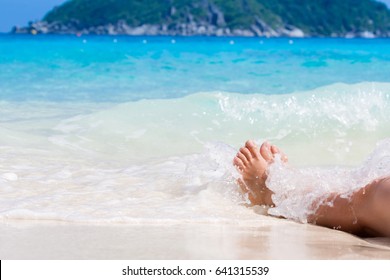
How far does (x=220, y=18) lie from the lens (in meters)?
132

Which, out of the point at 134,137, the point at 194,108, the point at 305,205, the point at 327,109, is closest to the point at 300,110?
the point at 327,109

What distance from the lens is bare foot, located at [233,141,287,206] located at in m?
4.09

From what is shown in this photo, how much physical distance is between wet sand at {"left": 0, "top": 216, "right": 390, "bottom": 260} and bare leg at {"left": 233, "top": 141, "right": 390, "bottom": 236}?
2.7 inches

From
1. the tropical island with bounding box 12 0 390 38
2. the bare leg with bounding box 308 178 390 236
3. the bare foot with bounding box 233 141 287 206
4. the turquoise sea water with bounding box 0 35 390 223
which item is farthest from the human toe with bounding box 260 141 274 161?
the tropical island with bounding box 12 0 390 38

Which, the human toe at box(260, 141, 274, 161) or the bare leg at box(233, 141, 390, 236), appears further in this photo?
the human toe at box(260, 141, 274, 161)

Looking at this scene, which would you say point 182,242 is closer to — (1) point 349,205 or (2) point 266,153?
(1) point 349,205

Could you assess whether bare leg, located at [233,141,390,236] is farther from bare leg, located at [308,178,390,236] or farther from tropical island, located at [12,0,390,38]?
tropical island, located at [12,0,390,38]

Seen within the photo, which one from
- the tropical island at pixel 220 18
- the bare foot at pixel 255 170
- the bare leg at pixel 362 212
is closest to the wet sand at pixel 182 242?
the bare leg at pixel 362 212

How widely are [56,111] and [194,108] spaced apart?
210cm

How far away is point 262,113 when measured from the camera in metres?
8.28

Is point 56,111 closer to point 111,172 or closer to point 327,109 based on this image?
point 327,109

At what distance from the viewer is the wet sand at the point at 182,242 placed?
Answer: 9.93 feet

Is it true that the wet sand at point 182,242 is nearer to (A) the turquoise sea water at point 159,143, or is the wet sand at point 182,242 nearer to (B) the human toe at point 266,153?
(A) the turquoise sea water at point 159,143

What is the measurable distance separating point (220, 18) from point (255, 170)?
427ft
